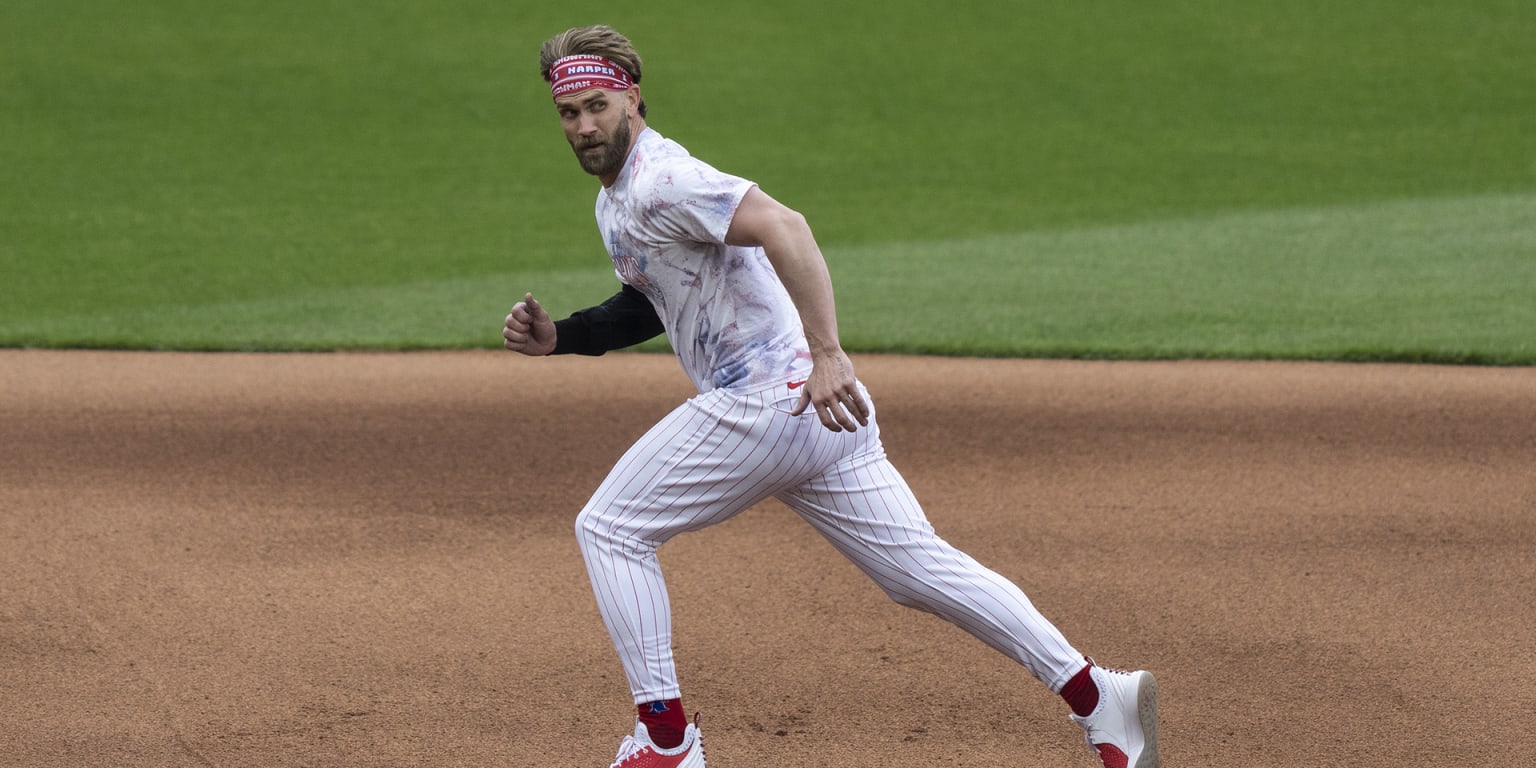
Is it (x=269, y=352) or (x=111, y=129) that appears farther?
(x=111, y=129)

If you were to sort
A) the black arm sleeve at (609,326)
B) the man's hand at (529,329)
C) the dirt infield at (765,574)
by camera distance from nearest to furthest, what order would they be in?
the man's hand at (529,329), the black arm sleeve at (609,326), the dirt infield at (765,574)

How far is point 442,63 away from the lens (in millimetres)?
23516

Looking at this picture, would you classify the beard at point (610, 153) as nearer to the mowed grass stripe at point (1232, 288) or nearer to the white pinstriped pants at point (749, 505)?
the white pinstriped pants at point (749, 505)

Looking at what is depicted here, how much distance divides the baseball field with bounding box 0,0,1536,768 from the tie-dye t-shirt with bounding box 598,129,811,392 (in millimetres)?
1254

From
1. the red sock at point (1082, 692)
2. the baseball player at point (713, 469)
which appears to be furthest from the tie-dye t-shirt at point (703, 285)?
the red sock at point (1082, 692)

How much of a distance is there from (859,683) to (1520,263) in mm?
9352

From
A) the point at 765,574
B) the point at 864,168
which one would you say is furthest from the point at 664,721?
the point at 864,168

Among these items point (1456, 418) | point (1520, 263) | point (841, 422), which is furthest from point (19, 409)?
point (1520, 263)

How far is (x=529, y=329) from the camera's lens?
14.4ft

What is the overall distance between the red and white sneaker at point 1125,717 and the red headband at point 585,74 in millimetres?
1961

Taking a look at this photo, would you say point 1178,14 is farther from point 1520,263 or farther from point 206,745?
point 206,745

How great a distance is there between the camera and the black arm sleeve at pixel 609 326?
14.7ft

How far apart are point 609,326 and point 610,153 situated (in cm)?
63

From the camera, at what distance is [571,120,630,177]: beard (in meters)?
4.07
